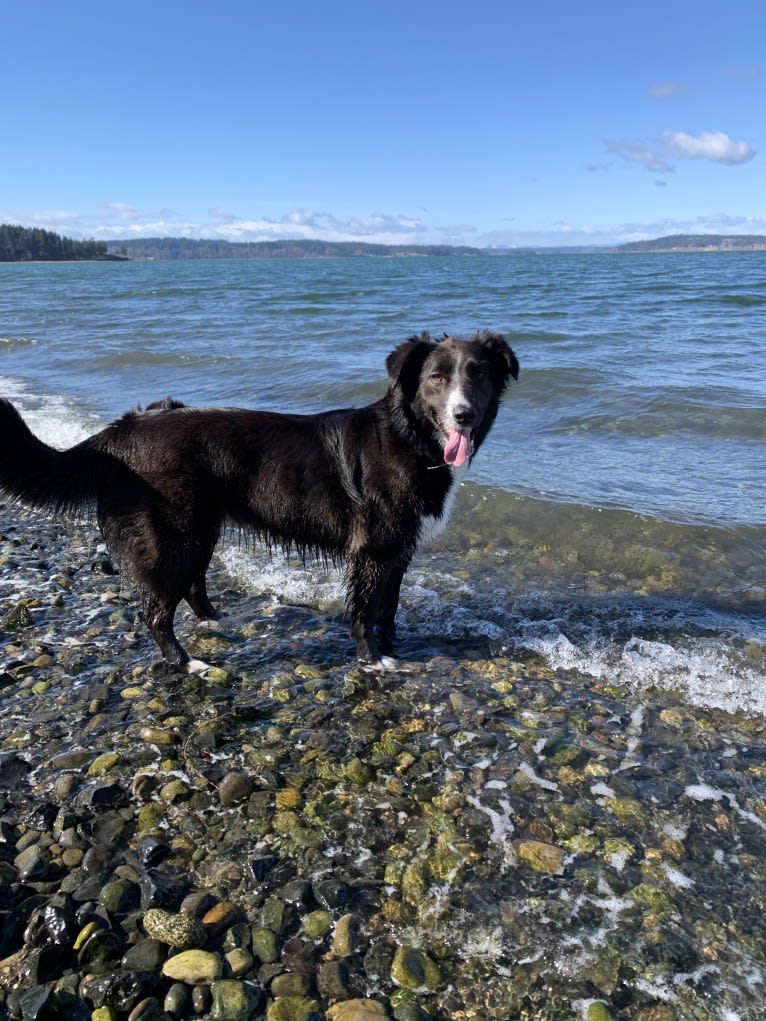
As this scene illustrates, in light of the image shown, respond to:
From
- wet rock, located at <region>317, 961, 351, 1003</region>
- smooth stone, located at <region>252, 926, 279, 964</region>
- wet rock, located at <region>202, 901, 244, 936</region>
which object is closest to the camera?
wet rock, located at <region>317, 961, 351, 1003</region>

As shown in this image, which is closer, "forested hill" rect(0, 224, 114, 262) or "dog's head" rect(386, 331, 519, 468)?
"dog's head" rect(386, 331, 519, 468)

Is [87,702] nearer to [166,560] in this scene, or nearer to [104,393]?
[166,560]

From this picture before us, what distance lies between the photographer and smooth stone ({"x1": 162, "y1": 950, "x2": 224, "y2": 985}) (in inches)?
103

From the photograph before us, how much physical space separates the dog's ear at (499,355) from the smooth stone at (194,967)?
3808 mm

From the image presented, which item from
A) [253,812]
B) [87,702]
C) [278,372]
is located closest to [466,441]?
[253,812]

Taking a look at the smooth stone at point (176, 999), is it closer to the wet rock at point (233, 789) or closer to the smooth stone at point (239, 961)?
the smooth stone at point (239, 961)

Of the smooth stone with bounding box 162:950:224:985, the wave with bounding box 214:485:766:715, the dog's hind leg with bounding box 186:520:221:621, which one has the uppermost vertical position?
the dog's hind leg with bounding box 186:520:221:621

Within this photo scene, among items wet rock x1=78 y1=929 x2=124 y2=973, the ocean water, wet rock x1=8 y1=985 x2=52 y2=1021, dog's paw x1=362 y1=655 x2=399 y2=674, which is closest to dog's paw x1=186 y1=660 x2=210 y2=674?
the ocean water

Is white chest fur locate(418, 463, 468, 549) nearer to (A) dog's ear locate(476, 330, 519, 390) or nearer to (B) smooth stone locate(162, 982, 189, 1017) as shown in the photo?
(A) dog's ear locate(476, 330, 519, 390)

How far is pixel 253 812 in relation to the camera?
3.51m

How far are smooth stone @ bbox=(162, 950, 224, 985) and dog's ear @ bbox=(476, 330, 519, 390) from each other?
381 centimetres

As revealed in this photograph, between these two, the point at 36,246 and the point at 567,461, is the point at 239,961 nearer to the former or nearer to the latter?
the point at 567,461

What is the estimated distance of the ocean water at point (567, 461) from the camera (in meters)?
5.49

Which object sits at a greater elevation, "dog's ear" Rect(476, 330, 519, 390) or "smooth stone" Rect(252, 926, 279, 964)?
"dog's ear" Rect(476, 330, 519, 390)
